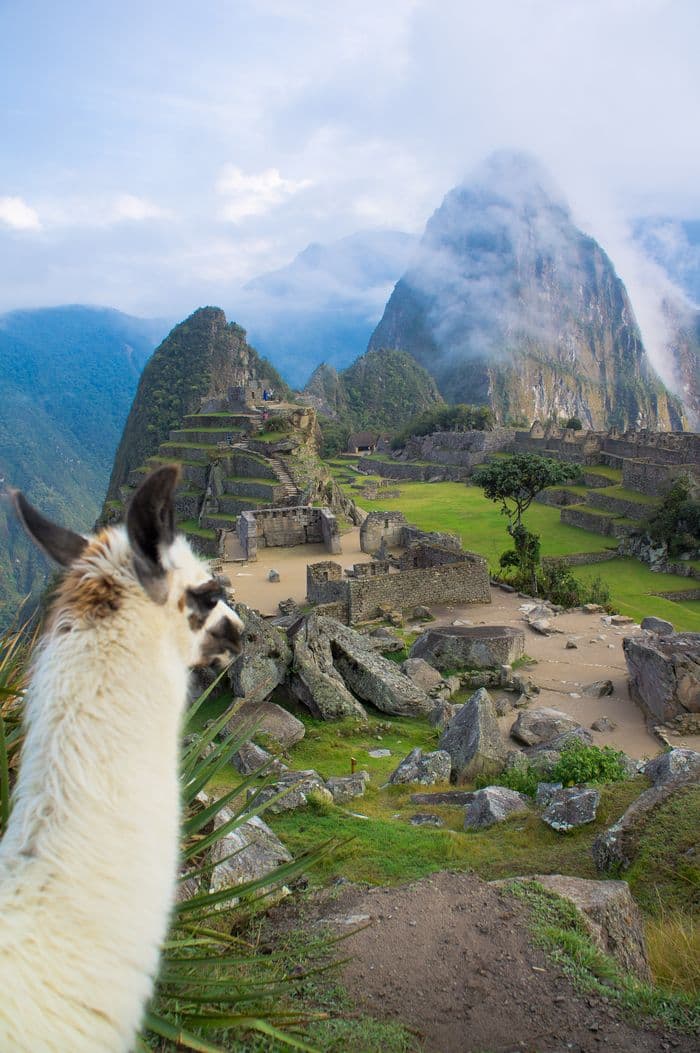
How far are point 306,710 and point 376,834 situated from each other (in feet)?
14.8

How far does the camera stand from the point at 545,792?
21.9 ft

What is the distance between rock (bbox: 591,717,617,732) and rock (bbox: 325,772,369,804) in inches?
169

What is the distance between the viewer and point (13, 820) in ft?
4.48

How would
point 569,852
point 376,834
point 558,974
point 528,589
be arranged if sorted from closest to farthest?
point 558,974
point 569,852
point 376,834
point 528,589

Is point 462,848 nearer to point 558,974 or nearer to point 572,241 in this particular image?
point 558,974

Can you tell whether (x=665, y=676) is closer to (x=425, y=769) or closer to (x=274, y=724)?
(x=425, y=769)

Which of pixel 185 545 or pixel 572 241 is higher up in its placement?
pixel 572 241

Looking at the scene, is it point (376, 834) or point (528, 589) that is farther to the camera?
point (528, 589)

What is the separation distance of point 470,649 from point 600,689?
92.3 inches

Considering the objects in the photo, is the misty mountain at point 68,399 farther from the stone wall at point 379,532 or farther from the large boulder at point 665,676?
the large boulder at point 665,676

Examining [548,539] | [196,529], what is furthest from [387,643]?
[548,539]

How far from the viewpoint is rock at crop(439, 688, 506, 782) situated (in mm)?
7793

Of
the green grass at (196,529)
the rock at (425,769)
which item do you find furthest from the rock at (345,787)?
the green grass at (196,529)

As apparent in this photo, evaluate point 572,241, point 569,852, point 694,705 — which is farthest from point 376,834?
point 572,241
